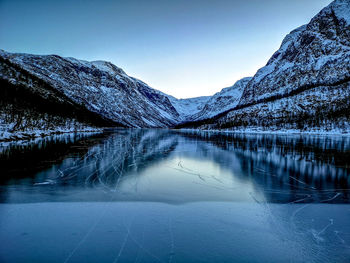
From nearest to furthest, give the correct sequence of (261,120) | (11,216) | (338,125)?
(11,216), (338,125), (261,120)

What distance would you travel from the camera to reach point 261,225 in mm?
7355

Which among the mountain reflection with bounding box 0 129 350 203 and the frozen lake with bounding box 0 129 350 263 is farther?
the mountain reflection with bounding box 0 129 350 203

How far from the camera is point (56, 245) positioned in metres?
5.96

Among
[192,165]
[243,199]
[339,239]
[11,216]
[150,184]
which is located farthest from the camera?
[192,165]

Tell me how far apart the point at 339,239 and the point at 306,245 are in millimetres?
1307

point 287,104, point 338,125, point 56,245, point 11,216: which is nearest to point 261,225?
point 56,245

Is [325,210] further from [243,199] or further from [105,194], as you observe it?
[105,194]

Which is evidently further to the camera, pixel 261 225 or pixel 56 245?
pixel 261 225

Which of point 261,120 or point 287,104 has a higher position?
point 287,104

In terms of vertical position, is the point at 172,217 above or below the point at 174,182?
above

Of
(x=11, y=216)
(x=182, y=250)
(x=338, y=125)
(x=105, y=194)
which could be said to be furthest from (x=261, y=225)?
(x=338, y=125)

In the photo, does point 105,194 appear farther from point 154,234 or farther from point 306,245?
point 306,245

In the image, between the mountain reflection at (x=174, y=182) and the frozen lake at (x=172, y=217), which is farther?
the mountain reflection at (x=174, y=182)

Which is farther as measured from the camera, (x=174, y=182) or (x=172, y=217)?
(x=174, y=182)
